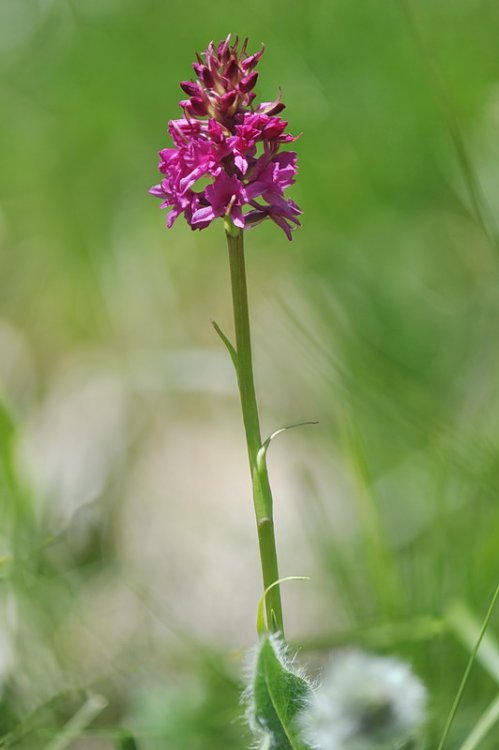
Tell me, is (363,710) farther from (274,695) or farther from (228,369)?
(228,369)

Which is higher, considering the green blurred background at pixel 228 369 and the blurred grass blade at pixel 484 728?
the green blurred background at pixel 228 369

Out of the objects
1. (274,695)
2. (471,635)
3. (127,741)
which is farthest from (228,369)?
(274,695)

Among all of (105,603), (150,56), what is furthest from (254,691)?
(150,56)

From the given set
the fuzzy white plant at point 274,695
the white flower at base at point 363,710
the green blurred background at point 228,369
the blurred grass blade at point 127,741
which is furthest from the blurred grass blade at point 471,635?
the blurred grass blade at point 127,741

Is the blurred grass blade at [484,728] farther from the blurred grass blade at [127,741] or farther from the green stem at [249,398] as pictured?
the blurred grass blade at [127,741]

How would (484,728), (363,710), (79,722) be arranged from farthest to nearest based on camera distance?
1. (79,722)
2. (484,728)
3. (363,710)

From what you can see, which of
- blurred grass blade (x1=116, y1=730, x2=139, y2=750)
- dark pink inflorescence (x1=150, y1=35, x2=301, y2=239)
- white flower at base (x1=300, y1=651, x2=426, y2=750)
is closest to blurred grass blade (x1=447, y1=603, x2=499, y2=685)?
white flower at base (x1=300, y1=651, x2=426, y2=750)

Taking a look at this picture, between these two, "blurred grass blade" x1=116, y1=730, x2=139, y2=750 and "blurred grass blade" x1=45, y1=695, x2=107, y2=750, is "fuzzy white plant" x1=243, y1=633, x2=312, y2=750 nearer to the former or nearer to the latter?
"blurred grass blade" x1=116, y1=730, x2=139, y2=750
